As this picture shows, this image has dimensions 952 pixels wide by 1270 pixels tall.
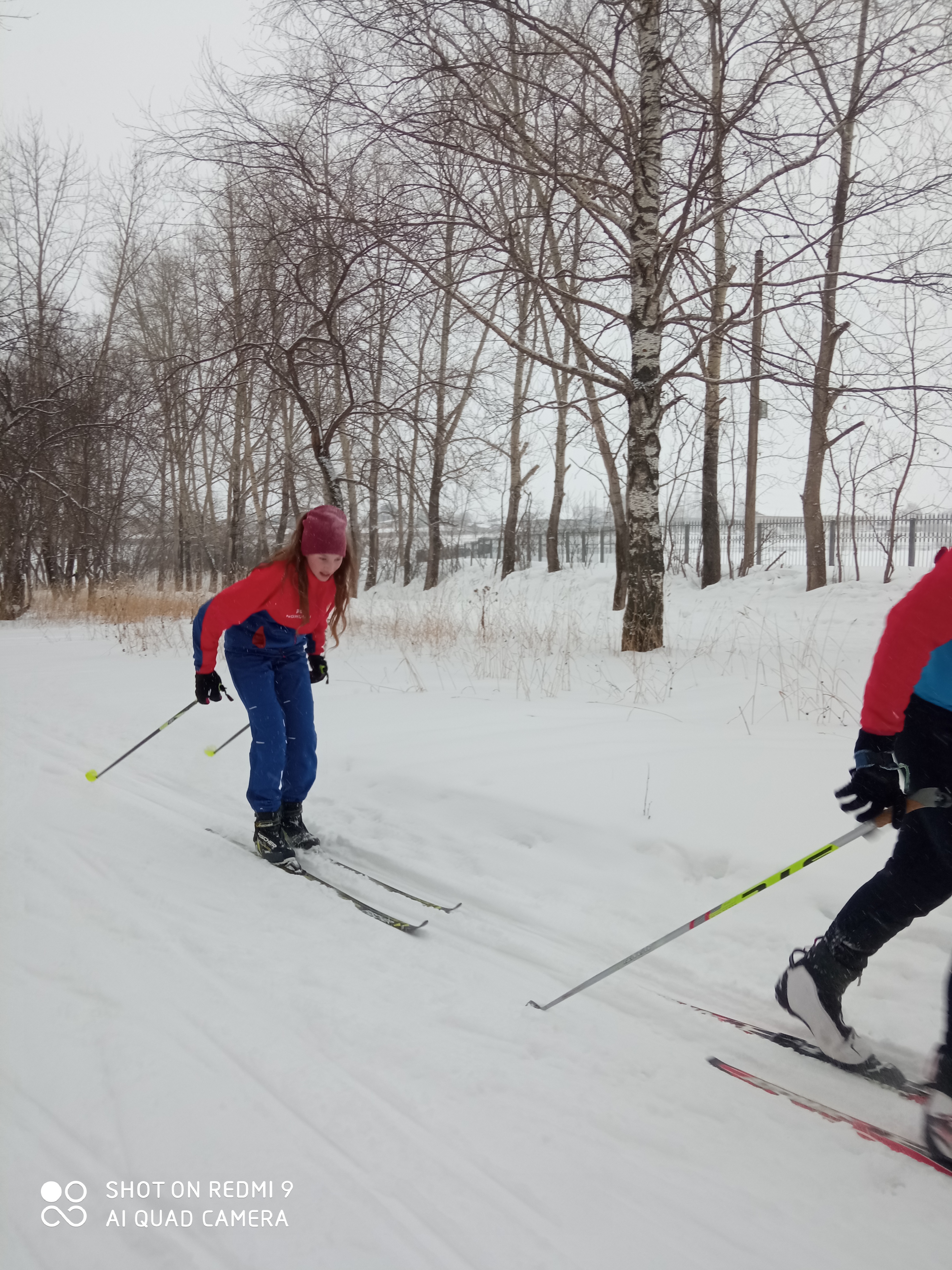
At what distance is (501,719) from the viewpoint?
595 centimetres

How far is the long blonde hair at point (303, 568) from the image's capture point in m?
4.22

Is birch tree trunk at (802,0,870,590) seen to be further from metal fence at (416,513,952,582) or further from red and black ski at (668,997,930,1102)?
metal fence at (416,513,952,582)

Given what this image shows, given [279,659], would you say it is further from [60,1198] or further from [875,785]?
[875,785]

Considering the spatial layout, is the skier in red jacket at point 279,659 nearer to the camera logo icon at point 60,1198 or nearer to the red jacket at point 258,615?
the red jacket at point 258,615

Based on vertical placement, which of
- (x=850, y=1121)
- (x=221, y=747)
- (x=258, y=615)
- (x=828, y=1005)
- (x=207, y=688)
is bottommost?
(x=850, y=1121)

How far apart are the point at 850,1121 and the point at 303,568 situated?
341cm

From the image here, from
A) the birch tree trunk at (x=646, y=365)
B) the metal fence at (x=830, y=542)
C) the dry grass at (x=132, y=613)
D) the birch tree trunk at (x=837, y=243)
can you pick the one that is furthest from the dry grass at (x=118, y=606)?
the metal fence at (x=830, y=542)

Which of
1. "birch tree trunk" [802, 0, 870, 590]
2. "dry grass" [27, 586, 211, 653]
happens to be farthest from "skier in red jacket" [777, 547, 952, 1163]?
"dry grass" [27, 586, 211, 653]

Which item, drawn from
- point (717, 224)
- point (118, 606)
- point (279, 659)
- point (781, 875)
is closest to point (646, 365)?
point (717, 224)

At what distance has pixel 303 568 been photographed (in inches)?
167

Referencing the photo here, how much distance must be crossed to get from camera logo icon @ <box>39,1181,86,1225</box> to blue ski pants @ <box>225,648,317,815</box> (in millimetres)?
2281

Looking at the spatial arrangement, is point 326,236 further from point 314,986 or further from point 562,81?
point 314,986

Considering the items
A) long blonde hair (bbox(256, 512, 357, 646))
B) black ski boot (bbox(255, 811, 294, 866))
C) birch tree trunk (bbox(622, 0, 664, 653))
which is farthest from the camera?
birch tree trunk (bbox(622, 0, 664, 653))

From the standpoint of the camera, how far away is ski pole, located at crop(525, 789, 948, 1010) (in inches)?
82.2
